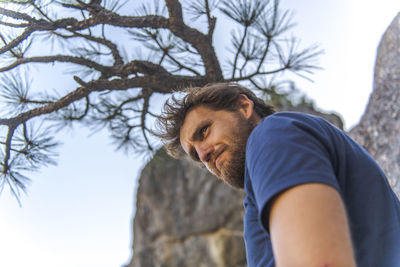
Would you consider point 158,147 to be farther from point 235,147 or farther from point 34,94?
point 235,147

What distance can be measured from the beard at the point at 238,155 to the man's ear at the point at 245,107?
0.03 meters

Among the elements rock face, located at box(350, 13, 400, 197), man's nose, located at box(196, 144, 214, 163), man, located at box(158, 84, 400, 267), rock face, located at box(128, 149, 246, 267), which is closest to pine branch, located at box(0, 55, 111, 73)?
man, located at box(158, 84, 400, 267)

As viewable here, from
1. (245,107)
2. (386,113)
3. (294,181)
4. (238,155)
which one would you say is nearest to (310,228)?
(294,181)

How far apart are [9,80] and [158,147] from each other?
645mm

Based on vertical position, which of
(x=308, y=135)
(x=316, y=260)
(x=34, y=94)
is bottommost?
(x=316, y=260)

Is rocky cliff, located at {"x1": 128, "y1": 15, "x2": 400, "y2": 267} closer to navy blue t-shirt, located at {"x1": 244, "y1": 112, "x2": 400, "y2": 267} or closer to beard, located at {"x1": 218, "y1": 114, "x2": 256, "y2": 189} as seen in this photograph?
beard, located at {"x1": 218, "y1": 114, "x2": 256, "y2": 189}

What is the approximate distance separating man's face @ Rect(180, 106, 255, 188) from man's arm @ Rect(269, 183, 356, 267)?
0.89ft

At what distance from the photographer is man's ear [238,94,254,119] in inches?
32.6

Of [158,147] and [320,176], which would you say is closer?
[320,176]

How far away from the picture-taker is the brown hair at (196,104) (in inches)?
33.6

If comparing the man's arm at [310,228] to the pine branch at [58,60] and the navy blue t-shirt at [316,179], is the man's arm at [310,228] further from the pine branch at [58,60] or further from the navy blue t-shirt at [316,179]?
the pine branch at [58,60]

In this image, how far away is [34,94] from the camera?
1589 mm

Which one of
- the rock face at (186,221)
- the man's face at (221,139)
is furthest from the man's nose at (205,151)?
the rock face at (186,221)

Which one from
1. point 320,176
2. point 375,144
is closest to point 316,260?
point 320,176
